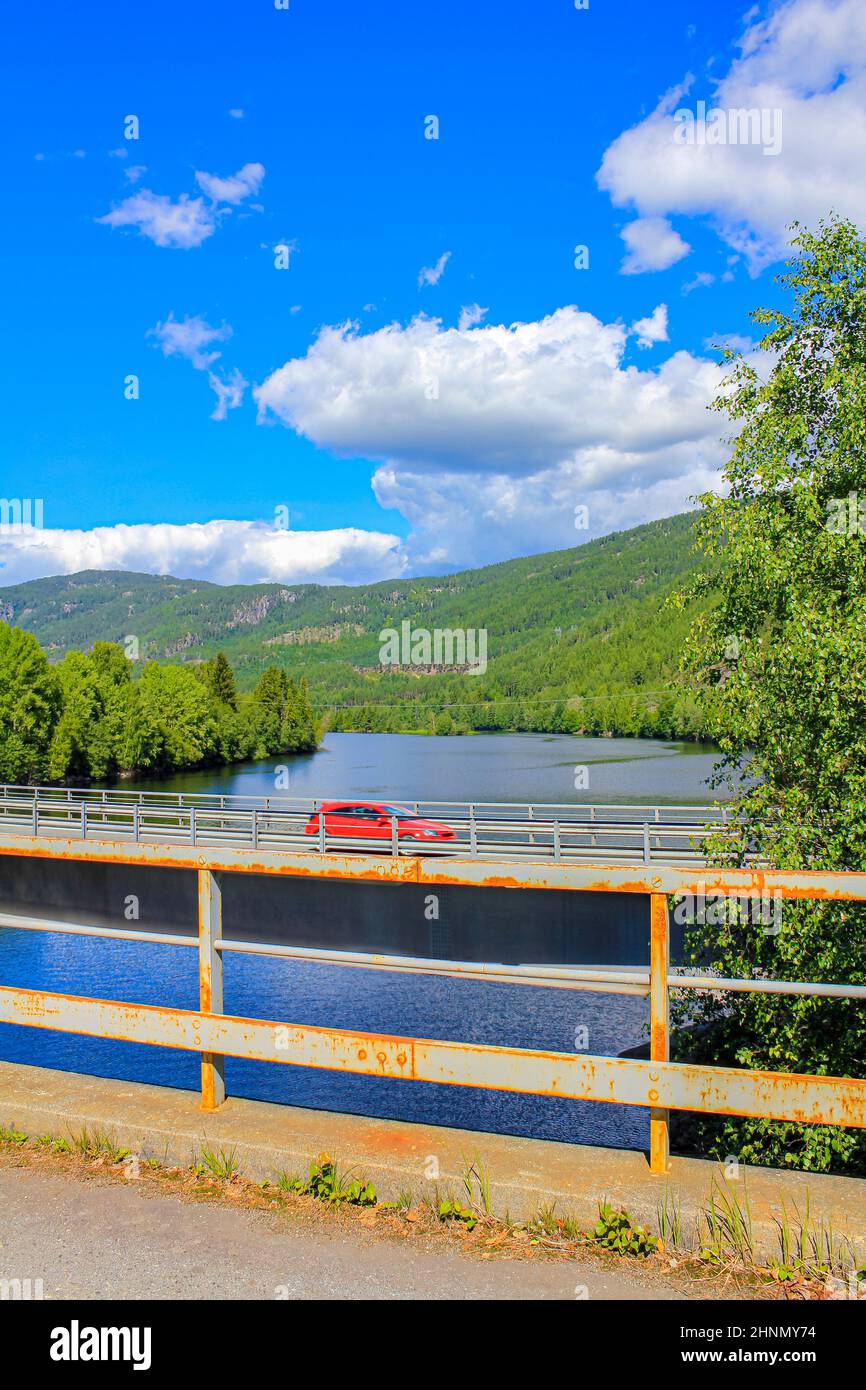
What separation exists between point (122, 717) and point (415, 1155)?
327 feet

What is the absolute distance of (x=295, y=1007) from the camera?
2302 centimetres

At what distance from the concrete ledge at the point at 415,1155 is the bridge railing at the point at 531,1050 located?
20cm

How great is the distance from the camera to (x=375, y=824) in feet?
92.3

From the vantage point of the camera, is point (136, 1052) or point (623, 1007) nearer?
point (136, 1052)

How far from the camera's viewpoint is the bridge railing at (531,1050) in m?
3.55

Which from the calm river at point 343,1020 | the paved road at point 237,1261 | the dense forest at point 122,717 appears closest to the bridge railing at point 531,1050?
the paved road at point 237,1261

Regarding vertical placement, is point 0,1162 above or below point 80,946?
above

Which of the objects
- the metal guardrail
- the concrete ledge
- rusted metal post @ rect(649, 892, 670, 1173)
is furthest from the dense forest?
rusted metal post @ rect(649, 892, 670, 1173)

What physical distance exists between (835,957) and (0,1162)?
8.51 m

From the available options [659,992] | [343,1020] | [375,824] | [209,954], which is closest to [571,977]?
[659,992]

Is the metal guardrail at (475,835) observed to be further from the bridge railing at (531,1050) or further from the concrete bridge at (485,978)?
the bridge railing at (531,1050)

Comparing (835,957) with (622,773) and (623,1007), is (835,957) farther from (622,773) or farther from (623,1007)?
(622,773)
